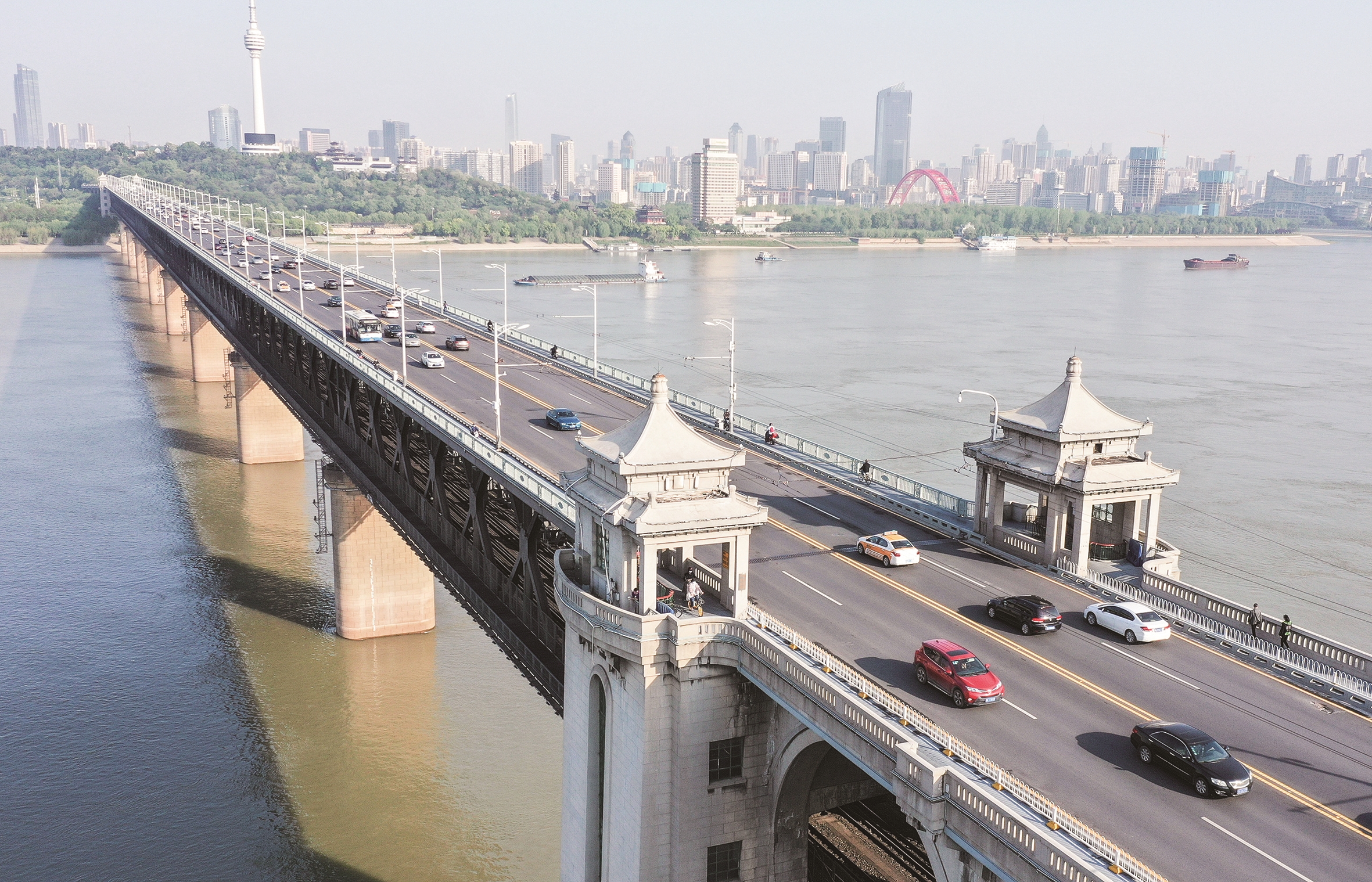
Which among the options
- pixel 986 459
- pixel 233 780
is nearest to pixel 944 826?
pixel 986 459

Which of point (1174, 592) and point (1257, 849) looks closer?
Result: point (1257, 849)

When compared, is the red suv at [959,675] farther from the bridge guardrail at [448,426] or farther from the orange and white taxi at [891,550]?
the bridge guardrail at [448,426]

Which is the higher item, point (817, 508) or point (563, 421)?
point (563, 421)

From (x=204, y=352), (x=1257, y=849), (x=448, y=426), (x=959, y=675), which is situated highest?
(x=448, y=426)

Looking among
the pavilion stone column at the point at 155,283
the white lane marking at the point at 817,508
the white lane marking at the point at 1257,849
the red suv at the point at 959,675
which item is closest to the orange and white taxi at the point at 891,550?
the white lane marking at the point at 817,508

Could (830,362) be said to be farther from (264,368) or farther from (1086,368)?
→ (264,368)

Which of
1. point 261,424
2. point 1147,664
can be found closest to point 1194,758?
point 1147,664

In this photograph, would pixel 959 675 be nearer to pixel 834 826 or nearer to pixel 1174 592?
pixel 834 826
